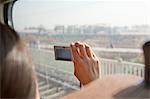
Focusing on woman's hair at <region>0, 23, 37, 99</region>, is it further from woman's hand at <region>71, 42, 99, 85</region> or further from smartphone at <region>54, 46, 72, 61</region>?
smartphone at <region>54, 46, 72, 61</region>

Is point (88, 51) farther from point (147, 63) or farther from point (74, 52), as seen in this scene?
point (147, 63)

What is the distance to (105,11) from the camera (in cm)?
179

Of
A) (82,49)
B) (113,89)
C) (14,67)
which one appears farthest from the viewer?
(82,49)

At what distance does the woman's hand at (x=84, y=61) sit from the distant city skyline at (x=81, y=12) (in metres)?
0.25

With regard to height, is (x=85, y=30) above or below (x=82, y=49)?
above

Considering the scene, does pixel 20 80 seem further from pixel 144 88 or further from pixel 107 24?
pixel 107 24

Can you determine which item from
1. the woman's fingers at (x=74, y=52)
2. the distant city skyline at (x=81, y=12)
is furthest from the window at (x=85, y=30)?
the woman's fingers at (x=74, y=52)

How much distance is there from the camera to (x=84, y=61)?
5.10 feet

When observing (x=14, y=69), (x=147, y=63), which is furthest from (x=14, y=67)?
(x=147, y=63)

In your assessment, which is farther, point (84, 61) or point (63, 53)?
point (63, 53)

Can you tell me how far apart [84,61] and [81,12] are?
610mm

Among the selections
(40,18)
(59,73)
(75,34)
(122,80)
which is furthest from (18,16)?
(122,80)

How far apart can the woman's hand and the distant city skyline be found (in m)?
0.25

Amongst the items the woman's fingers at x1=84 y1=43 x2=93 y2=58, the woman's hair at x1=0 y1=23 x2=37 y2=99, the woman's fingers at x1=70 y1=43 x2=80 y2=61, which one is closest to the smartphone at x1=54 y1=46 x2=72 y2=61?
the woman's fingers at x1=70 y1=43 x2=80 y2=61
